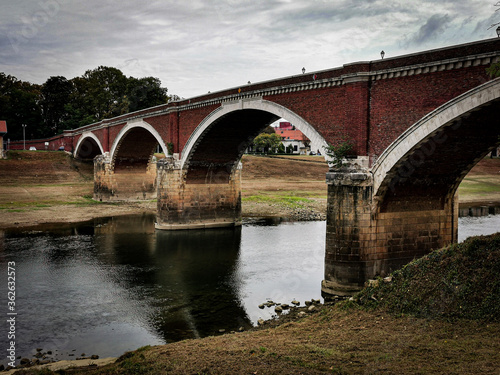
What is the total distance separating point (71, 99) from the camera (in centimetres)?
7525

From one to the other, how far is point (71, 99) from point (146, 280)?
65.8 meters

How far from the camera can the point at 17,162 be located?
48.9 metres

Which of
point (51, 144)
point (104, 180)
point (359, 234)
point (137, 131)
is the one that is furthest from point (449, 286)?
point (51, 144)

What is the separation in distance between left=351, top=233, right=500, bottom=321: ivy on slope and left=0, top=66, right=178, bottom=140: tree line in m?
60.9

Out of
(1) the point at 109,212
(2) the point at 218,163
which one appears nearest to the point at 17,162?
(1) the point at 109,212

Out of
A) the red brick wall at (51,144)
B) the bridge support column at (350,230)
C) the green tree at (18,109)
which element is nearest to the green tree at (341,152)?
the bridge support column at (350,230)

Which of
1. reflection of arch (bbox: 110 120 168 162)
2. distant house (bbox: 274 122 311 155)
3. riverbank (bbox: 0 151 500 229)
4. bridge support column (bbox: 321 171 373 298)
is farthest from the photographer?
distant house (bbox: 274 122 311 155)

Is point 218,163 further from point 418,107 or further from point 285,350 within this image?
point 285,350

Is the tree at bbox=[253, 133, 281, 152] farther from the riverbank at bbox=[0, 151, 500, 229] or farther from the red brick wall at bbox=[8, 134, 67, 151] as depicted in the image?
the red brick wall at bbox=[8, 134, 67, 151]

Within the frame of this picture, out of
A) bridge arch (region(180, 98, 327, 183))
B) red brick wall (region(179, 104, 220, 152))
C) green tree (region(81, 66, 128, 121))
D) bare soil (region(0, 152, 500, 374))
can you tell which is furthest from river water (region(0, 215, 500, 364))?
green tree (region(81, 66, 128, 121))

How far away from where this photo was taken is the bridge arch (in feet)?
74.7

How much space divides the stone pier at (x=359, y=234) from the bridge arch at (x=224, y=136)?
658cm

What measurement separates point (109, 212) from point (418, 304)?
28697 mm

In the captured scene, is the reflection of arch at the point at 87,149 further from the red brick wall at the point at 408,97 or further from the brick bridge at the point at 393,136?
the red brick wall at the point at 408,97
